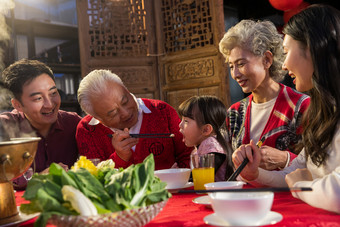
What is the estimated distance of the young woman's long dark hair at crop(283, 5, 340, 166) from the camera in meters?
1.16

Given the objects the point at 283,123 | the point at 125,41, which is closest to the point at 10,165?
the point at 283,123

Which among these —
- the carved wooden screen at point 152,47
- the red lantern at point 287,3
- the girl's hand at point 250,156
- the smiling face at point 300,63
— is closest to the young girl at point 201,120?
the girl's hand at point 250,156

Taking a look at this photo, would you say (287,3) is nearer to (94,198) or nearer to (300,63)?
(300,63)

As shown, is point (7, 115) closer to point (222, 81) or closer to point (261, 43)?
point (261, 43)

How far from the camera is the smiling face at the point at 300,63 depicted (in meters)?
1.24

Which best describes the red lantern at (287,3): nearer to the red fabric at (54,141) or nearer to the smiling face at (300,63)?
the red fabric at (54,141)

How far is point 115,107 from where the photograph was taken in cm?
212

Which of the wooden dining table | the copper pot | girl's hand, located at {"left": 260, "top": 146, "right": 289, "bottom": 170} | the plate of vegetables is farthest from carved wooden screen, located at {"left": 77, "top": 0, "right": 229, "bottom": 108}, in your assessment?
the plate of vegetables

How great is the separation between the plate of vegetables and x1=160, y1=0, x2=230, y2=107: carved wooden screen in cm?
301

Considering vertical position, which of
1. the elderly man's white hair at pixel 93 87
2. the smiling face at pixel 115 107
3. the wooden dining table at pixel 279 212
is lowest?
the wooden dining table at pixel 279 212

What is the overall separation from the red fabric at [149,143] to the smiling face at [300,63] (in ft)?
3.55

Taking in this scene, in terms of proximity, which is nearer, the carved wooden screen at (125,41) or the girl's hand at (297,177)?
the girl's hand at (297,177)

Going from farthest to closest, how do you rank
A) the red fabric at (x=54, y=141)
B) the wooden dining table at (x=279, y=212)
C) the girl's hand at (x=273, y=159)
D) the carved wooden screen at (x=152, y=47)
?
the carved wooden screen at (x=152, y=47) < the red fabric at (x=54, y=141) < the girl's hand at (x=273, y=159) < the wooden dining table at (x=279, y=212)

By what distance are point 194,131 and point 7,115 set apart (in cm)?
129
